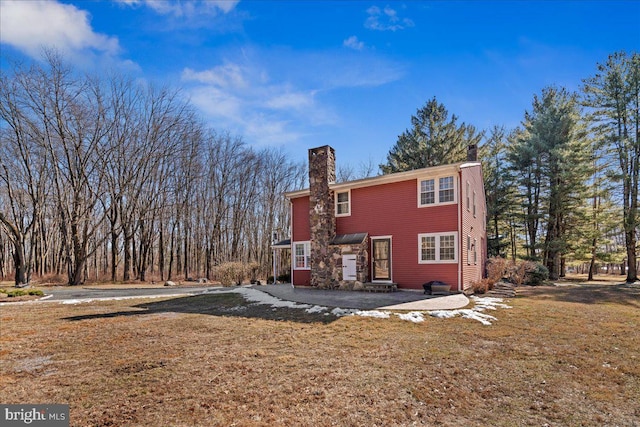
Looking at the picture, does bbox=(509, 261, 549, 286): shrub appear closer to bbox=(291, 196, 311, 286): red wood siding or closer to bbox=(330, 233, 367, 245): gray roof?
bbox=(330, 233, 367, 245): gray roof

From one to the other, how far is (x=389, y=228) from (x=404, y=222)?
2.36ft

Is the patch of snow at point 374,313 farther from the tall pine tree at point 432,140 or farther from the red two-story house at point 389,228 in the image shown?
the tall pine tree at point 432,140

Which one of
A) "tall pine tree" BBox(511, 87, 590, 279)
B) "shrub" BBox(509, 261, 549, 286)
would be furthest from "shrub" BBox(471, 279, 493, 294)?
"tall pine tree" BBox(511, 87, 590, 279)

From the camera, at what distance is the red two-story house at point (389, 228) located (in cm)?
1288

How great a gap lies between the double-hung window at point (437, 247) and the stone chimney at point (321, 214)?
4123 mm

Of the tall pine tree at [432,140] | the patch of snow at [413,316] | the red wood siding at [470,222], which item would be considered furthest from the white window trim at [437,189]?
the tall pine tree at [432,140]

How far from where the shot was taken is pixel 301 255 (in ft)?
54.9

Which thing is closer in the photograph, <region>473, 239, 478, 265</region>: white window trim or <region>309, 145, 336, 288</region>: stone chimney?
<region>473, 239, 478, 265</region>: white window trim

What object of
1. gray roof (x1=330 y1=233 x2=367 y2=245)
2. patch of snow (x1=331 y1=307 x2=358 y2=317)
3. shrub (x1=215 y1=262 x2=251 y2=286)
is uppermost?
gray roof (x1=330 y1=233 x2=367 y2=245)

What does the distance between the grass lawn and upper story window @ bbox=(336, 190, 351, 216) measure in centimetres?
703

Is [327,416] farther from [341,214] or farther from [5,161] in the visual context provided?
[5,161]

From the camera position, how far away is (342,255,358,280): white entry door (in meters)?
14.1

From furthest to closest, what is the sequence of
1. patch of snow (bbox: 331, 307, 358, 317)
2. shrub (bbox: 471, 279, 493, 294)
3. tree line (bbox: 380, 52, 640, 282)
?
tree line (bbox: 380, 52, 640, 282) < shrub (bbox: 471, 279, 493, 294) < patch of snow (bbox: 331, 307, 358, 317)

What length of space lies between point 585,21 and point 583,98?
54.7ft
